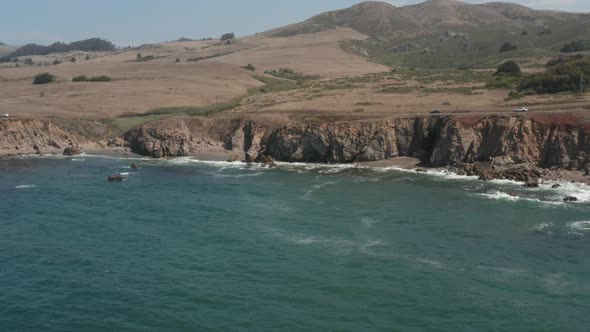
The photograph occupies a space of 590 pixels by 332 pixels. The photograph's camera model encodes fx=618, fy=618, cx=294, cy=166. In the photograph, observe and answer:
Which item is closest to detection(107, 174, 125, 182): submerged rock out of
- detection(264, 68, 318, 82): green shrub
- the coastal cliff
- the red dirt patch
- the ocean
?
the ocean

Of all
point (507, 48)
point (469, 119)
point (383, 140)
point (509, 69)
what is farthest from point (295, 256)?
point (507, 48)

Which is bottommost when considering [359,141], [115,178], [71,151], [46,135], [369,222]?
[369,222]

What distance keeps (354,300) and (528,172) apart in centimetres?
3337

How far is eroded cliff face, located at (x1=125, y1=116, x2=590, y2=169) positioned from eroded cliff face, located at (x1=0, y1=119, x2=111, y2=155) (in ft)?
20.4

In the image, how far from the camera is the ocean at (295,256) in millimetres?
28219

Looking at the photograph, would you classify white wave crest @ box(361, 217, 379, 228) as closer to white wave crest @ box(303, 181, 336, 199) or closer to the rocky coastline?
white wave crest @ box(303, 181, 336, 199)

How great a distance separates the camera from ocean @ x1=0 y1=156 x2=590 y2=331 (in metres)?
28.2

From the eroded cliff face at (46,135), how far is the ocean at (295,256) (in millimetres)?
23329

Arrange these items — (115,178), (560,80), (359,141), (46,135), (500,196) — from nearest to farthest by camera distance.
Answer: (500,196) < (115,178) < (359,141) < (46,135) < (560,80)

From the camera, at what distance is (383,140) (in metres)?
68.4

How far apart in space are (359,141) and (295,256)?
114 feet

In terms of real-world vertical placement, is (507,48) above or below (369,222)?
above

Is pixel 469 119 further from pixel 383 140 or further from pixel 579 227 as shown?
pixel 579 227

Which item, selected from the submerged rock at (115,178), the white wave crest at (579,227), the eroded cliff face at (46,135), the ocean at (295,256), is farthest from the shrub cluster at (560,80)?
the eroded cliff face at (46,135)
